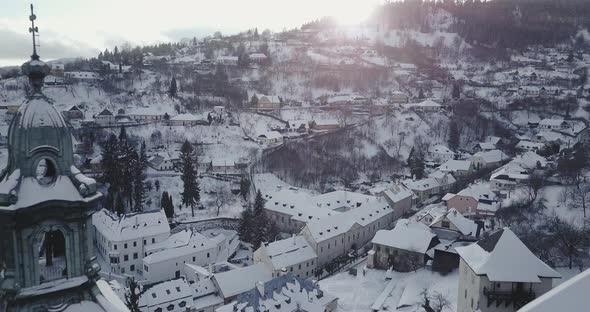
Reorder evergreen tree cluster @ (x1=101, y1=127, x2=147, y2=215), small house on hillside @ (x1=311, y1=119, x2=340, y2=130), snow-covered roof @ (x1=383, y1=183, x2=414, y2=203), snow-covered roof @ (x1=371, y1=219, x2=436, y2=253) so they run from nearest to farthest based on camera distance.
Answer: snow-covered roof @ (x1=371, y1=219, x2=436, y2=253), evergreen tree cluster @ (x1=101, y1=127, x2=147, y2=215), snow-covered roof @ (x1=383, y1=183, x2=414, y2=203), small house on hillside @ (x1=311, y1=119, x2=340, y2=130)

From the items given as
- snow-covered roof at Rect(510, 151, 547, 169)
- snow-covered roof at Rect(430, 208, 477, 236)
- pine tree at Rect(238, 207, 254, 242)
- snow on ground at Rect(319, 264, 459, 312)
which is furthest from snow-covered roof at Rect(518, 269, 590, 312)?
snow-covered roof at Rect(510, 151, 547, 169)

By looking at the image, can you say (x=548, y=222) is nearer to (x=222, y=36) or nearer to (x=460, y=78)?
(x=460, y=78)

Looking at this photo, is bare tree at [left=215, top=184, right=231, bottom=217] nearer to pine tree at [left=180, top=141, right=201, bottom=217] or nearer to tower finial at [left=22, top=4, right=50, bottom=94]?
pine tree at [left=180, top=141, right=201, bottom=217]

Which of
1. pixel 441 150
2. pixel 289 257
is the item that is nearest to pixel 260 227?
pixel 289 257

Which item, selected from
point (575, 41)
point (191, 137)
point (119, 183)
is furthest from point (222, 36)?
point (119, 183)

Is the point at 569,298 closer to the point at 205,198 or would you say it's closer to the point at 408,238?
the point at 408,238

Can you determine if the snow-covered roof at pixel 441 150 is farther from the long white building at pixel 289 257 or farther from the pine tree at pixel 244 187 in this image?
the long white building at pixel 289 257
